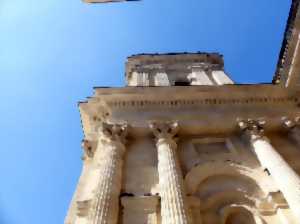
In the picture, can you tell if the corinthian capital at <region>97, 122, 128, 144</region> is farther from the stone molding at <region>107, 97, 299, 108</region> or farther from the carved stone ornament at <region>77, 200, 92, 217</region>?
the carved stone ornament at <region>77, 200, 92, 217</region>

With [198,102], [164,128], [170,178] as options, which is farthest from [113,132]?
[198,102]

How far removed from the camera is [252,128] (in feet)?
56.7

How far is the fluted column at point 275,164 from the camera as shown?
41.6 ft

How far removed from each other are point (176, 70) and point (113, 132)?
1414 centimetres

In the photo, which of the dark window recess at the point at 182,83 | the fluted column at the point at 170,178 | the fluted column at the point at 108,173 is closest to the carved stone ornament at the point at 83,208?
the fluted column at the point at 108,173

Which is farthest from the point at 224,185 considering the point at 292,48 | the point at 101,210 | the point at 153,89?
the point at 292,48

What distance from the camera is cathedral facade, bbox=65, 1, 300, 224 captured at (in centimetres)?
1273

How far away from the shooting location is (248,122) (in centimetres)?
1767

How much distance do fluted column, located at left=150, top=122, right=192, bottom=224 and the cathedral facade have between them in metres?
0.04

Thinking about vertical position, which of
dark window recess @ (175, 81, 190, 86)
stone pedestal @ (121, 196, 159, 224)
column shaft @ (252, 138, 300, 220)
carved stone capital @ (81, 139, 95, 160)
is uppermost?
dark window recess @ (175, 81, 190, 86)

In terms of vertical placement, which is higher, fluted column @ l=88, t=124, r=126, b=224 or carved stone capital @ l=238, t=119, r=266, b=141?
carved stone capital @ l=238, t=119, r=266, b=141

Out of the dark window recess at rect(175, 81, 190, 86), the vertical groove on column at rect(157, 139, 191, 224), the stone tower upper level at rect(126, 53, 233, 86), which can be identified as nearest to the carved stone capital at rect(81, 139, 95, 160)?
the vertical groove on column at rect(157, 139, 191, 224)

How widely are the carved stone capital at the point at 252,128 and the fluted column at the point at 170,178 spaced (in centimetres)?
315

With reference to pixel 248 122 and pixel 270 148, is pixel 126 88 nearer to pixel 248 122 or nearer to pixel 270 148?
pixel 248 122
